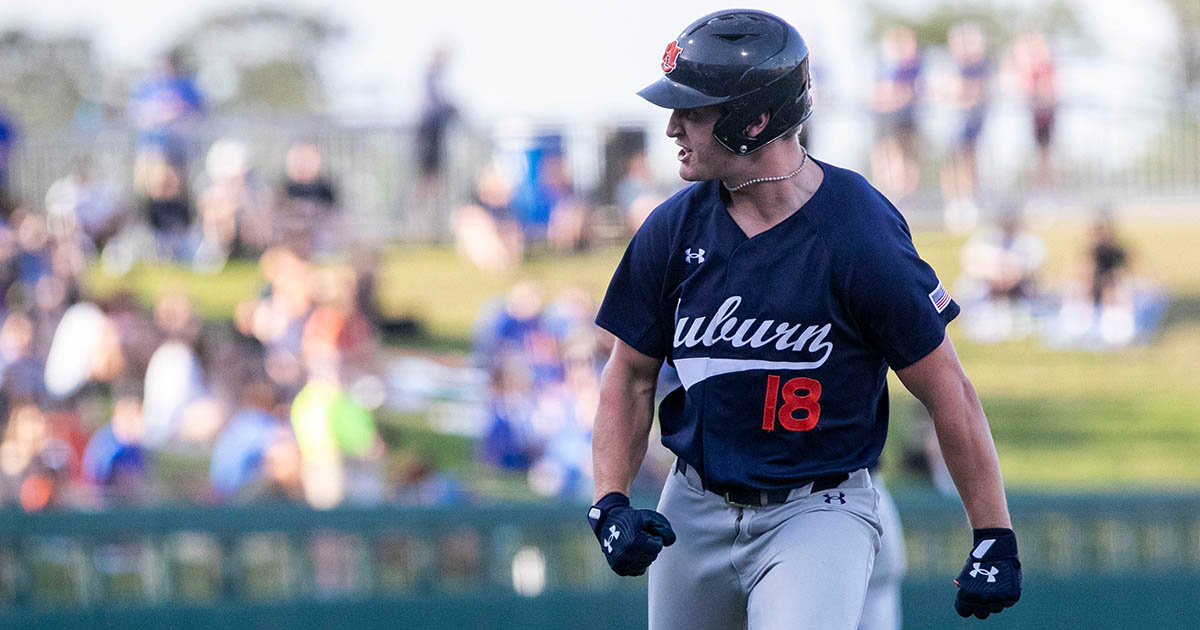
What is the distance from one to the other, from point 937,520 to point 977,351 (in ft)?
21.6

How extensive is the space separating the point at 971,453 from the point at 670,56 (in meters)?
1.21

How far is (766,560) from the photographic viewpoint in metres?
3.53

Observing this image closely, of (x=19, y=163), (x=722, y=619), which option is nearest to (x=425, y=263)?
(x=19, y=163)

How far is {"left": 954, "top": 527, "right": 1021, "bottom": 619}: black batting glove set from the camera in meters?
3.52

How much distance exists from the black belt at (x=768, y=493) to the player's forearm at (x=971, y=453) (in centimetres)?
27

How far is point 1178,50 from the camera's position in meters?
39.4

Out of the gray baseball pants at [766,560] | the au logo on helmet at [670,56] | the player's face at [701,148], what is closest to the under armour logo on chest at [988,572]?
the gray baseball pants at [766,560]

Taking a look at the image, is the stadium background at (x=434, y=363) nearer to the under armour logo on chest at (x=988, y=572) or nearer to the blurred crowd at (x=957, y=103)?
the blurred crowd at (x=957, y=103)

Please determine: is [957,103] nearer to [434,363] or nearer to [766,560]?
[434,363]

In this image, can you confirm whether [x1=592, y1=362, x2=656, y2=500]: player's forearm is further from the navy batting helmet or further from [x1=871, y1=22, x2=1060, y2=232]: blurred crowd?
[x1=871, y1=22, x2=1060, y2=232]: blurred crowd

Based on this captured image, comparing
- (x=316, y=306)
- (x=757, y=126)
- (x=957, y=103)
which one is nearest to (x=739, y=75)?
(x=757, y=126)

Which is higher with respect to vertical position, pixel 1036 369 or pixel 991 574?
pixel 991 574

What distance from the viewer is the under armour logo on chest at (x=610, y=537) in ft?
11.6

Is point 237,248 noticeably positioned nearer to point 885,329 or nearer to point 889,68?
point 889,68
